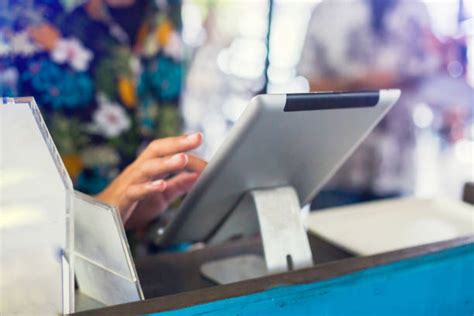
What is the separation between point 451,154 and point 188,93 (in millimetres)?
1813

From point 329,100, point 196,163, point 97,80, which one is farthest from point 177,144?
point 97,80

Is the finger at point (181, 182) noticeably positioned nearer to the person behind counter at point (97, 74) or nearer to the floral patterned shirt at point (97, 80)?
the person behind counter at point (97, 74)

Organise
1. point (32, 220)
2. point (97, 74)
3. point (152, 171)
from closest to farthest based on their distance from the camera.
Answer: point (32, 220), point (152, 171), point (97, 74)

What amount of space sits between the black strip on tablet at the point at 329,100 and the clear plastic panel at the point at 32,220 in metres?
0.31

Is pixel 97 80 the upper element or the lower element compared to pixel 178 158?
upper

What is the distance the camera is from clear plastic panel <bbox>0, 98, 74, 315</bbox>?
0.60 metres

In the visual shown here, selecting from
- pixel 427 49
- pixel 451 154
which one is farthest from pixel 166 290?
pixel 451 154

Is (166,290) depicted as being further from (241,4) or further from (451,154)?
(451,154)

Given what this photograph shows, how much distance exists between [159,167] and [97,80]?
43.4 inches

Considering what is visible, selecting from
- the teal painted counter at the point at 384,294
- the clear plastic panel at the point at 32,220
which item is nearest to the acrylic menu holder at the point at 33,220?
the clear plastic panel at the point at 32,220

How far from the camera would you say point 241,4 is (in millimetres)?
2668

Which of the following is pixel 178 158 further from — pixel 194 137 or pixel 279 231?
pixel 279 231

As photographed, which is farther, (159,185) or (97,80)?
(97,80)

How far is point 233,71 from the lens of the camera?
8.92 feet
